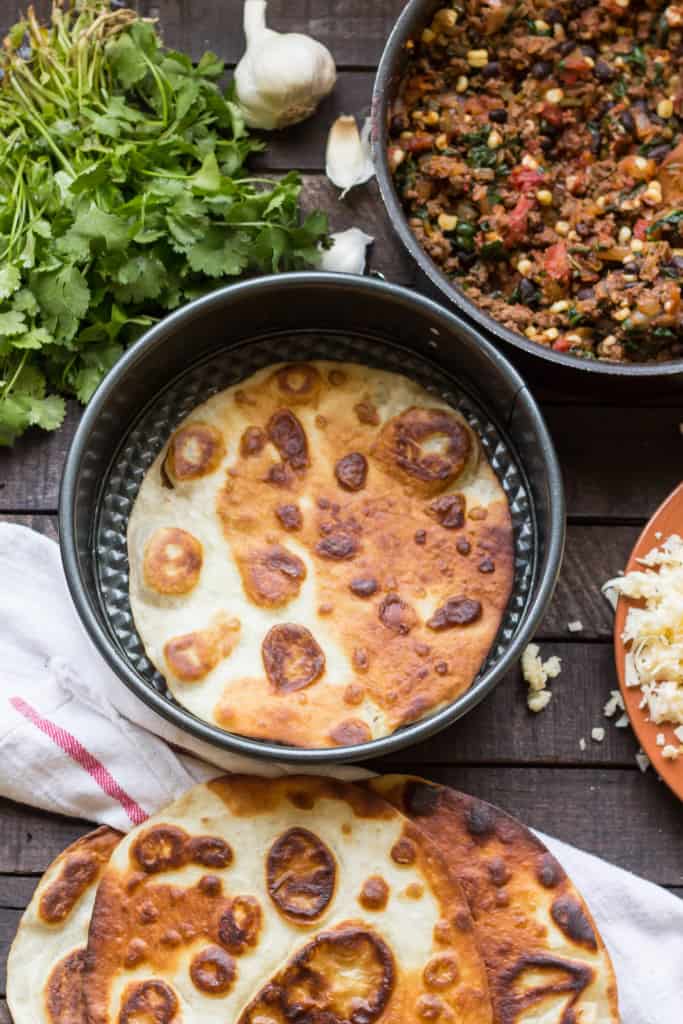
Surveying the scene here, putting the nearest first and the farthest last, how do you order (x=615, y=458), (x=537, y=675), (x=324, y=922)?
(x=324, y=922) < (x=537, y=675) < (x=615, y=458)

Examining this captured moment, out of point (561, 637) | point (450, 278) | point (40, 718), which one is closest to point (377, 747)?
point (561, 637)

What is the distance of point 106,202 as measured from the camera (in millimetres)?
2896

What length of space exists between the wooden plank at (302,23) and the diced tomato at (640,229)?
824mm

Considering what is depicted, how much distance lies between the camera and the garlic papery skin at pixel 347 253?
10.0 ft

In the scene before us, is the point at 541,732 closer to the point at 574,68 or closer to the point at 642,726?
the point at 642,726

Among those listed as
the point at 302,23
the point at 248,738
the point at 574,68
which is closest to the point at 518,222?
the point at 574,68

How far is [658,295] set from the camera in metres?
2.75

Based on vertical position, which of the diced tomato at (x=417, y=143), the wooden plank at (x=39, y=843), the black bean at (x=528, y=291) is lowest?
the wooden plank at (x=39, y=843)

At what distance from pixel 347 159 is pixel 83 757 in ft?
5.19

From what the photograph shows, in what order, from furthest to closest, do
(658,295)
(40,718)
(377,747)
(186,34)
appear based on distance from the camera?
(186,34), (40,718), (658,295), (377,747)

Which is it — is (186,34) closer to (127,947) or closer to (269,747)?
(269,747)

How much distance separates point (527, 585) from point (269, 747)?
0.66 meters

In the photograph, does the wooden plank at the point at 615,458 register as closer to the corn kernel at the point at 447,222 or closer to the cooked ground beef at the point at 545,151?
the cooked ground beef at the point at 545,151

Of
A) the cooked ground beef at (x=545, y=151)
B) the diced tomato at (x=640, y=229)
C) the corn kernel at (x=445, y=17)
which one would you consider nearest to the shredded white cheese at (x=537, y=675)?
the cooked ground beef at (x=545, y=151)
